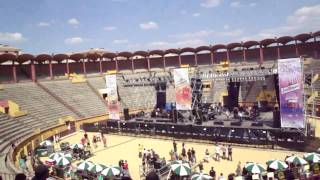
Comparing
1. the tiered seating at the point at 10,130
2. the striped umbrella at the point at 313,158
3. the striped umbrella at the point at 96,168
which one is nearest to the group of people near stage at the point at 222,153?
the striped umbrella at the point at 313,158

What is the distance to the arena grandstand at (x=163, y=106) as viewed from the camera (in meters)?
32.1

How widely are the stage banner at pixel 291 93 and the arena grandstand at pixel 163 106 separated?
111 mm

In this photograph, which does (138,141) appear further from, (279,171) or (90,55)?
(90,55)

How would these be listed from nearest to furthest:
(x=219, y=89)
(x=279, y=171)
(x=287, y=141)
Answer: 1. (x=279, y=171)
2. (x=287, y=141)
3. (x=219, y=89)

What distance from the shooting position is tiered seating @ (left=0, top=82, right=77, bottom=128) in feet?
155

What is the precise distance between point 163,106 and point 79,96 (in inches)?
605

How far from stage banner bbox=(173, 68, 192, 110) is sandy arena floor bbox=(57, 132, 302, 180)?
15.0 feet

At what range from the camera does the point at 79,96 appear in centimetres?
6116

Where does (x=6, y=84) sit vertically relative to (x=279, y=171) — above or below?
above

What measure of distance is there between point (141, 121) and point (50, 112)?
45.3ft

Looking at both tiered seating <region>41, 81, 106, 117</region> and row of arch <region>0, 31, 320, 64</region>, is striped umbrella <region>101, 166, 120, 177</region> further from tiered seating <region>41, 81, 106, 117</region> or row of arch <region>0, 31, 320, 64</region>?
row of arch <region>0, 31, 320, 64</region>

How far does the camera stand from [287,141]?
33312mm

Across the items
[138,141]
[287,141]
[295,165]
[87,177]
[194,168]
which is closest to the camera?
[295,165]

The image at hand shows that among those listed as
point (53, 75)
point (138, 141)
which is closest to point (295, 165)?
point (138, 141)
